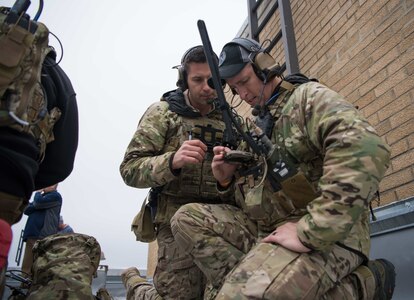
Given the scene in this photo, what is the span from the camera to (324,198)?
3.87 feet

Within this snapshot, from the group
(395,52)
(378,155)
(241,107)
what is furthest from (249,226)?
(241,107)

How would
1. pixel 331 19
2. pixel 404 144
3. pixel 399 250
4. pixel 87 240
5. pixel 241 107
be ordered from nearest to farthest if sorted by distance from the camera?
1. pixel 87 240
2. pixel 399 250
3. pixel 404 144
4. pixel 331 19
5. pixel 241 107

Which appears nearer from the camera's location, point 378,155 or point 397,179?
point 378,155

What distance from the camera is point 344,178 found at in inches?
45.4

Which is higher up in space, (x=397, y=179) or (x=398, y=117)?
(x=398, y=117)

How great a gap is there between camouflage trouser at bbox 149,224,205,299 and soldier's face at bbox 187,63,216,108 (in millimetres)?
1014

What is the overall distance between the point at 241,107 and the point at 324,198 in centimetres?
406

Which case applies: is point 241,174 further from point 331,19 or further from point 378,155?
point 331,19

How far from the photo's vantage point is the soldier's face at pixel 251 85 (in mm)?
1764

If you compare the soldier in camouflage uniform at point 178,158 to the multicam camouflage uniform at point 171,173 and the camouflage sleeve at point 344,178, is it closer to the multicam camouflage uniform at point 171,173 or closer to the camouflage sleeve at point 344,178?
the multicam camouflage uniform at point 171,173

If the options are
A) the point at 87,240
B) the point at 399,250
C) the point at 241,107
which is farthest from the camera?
the point at 241,107

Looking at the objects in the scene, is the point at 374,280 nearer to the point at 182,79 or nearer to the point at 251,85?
the point at 251,85

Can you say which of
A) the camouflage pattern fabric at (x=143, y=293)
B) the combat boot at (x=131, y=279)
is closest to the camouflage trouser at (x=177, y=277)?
the camouflage pattern fabric at (x=143, y=293)

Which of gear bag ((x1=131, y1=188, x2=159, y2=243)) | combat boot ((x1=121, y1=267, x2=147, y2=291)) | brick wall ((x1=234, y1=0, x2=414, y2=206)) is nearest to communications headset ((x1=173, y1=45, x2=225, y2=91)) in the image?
gear bag ((x1=131, y1=188, x2=159, y2=243))
